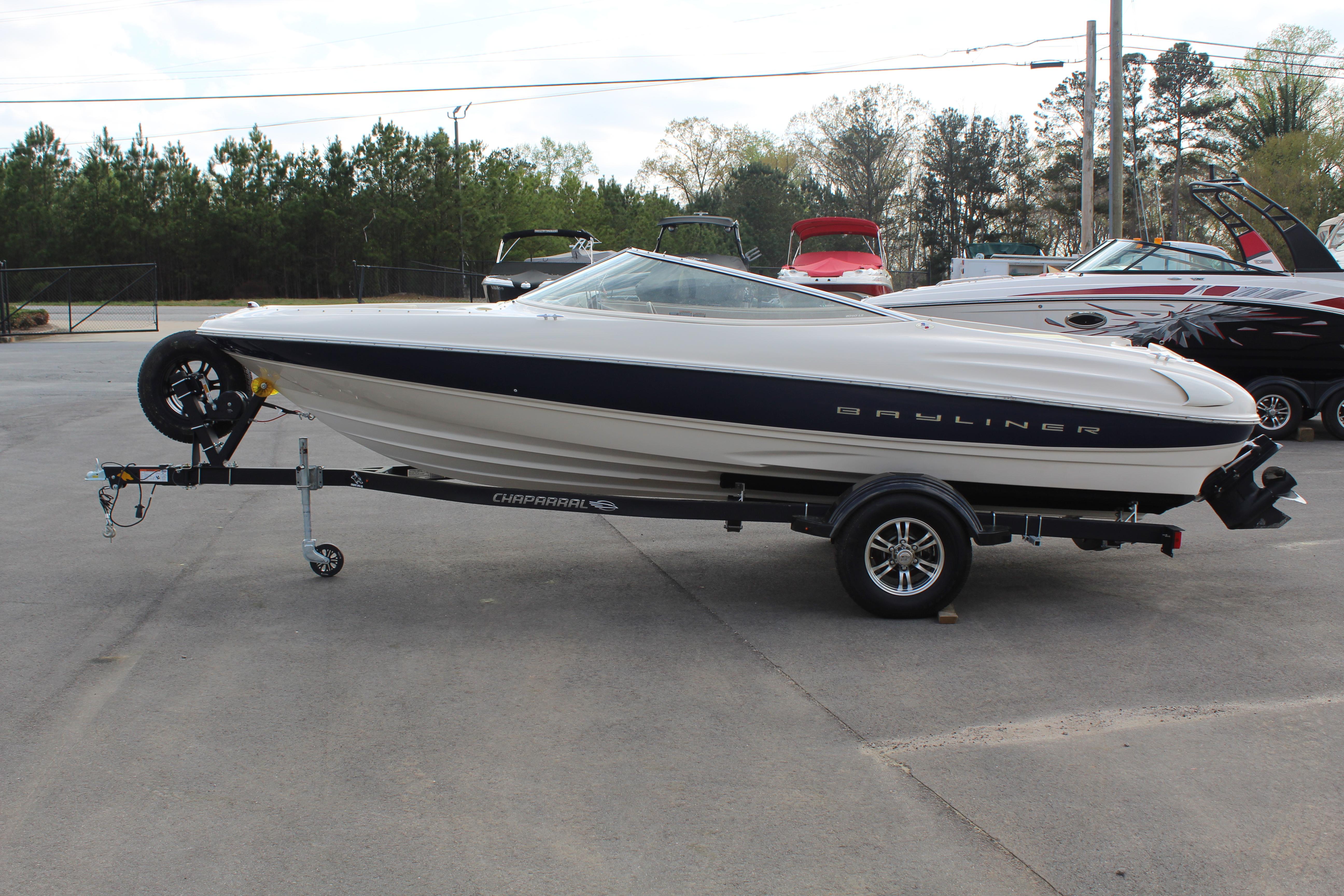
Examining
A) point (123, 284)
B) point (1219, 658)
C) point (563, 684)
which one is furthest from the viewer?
point (123, 284)

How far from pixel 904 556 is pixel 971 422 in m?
0.72

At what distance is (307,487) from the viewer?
5027mm

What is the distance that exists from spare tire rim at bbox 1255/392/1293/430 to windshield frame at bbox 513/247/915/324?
680 centimetres

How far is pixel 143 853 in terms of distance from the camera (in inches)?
104

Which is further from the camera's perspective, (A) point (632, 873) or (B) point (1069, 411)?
(B) point (1069, 411)

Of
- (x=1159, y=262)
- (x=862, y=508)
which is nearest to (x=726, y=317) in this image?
(x=862, y=508)

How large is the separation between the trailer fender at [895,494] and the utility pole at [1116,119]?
53.6 feet

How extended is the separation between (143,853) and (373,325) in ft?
8.71

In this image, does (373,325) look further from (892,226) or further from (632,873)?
(892,226)

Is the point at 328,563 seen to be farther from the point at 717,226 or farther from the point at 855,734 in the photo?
the point at 717,226

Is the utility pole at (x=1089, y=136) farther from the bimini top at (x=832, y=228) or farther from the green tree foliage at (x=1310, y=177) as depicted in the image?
the green tree foliage at (x=1310, y=177)

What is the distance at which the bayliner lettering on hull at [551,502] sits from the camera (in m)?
4.85

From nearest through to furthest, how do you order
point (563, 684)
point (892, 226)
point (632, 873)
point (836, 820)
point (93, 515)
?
1. point (632, 873)
2. point (836, 820)
3. point (563, 684)
4. point (93, 515)
5. point (892, 226)

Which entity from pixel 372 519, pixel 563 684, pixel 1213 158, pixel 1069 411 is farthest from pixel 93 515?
pixel 1213 158
